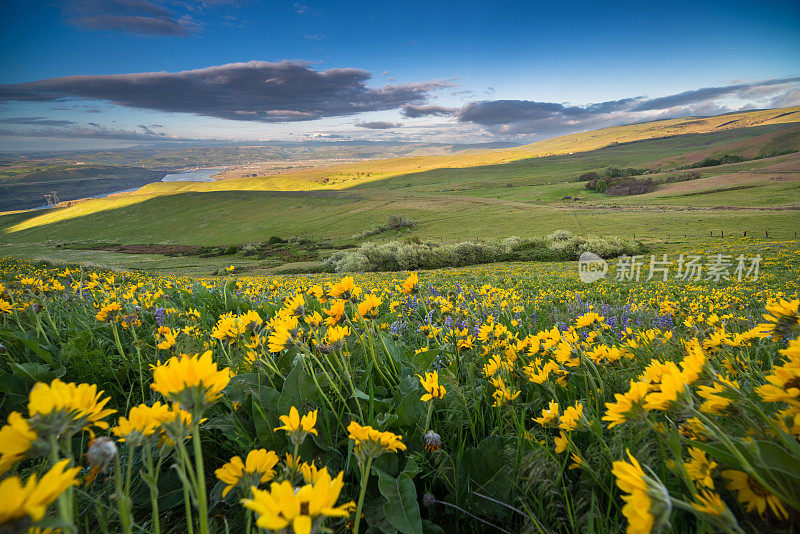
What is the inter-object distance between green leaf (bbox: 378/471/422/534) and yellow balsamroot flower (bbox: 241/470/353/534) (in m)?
0.42

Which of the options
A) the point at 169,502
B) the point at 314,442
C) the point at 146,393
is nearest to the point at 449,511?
the point at 314,442

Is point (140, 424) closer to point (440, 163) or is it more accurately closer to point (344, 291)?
point (344, 291)

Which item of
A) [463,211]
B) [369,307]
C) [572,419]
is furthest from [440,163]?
[572,419]

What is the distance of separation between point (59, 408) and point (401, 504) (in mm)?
936

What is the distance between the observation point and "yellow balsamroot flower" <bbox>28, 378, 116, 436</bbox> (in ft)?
2.35

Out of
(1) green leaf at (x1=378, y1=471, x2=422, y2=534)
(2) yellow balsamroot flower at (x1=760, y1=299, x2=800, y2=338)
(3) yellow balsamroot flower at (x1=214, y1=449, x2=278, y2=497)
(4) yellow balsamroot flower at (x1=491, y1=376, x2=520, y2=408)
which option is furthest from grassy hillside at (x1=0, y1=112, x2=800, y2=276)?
(3) yellow balsamroot flower at (x1=214, y1=449, x2=278, y2=497)

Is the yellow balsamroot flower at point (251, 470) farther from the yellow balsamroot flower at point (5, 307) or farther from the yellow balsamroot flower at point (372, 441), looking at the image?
the yellow balsamroot flower at point (5, 307)

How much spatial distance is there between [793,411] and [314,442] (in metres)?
1.52

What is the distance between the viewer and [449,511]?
1236 mm

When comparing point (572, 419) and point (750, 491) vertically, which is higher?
point (750, 491)

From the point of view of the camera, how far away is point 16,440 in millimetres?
680

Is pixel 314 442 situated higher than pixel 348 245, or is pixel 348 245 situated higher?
pixel 314 442

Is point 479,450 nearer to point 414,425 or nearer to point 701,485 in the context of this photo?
point 414,425

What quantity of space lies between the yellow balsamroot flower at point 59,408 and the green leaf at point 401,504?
78cm
